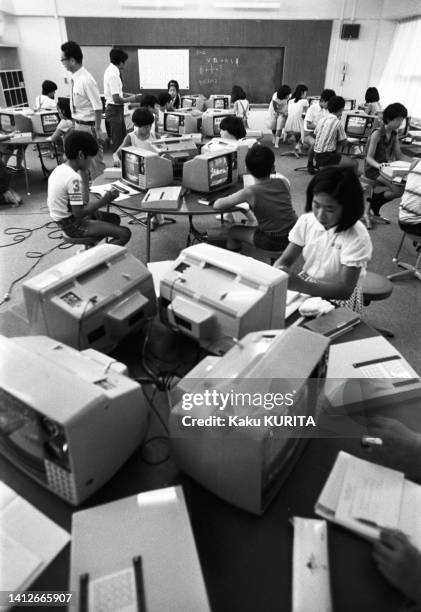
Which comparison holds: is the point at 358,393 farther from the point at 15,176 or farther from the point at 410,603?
the point at 15,176

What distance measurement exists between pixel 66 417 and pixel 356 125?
630cm

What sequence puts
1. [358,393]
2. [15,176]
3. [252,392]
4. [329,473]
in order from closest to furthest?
[252,392]
[329,473]
[358,393]
[15,176]

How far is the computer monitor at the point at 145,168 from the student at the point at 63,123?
249 cm

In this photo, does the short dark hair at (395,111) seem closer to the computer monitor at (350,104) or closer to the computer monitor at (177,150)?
the computer monitor at (177,150)

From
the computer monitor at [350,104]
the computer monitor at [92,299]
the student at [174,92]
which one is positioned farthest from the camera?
the computer monitor at [350,104]

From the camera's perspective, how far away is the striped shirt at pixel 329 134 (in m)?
5.05

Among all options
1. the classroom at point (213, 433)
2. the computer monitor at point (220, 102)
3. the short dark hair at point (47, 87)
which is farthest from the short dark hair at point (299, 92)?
the classroom at point (213, 433)

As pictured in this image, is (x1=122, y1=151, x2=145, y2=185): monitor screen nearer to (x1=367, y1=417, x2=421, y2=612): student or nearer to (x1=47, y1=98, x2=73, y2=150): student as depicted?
(x1=47, y1=98, x2=73, y2=150): student

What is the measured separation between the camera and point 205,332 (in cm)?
128

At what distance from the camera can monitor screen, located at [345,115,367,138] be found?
5898 millimetres

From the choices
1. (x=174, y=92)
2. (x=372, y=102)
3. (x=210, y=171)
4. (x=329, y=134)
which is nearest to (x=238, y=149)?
(x=210, y=171)

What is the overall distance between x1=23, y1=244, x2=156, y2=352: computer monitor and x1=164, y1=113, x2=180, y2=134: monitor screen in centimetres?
381

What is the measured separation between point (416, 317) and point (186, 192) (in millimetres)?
1887

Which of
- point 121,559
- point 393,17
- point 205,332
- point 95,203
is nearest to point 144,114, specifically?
point 95,203
